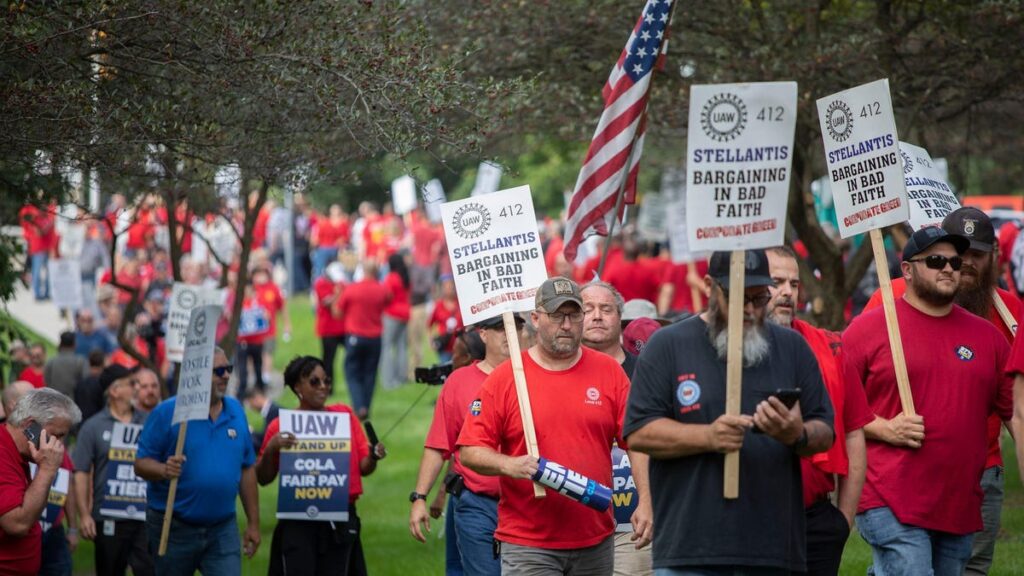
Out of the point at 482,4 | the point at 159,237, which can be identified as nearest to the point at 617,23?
the point at 482,4

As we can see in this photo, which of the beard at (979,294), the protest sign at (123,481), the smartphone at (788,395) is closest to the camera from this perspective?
the smartphone at (788,395)

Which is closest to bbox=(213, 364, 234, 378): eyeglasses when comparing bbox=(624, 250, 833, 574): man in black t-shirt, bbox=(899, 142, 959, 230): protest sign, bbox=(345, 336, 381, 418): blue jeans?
bbox=(899, 142, 959, 230): protest sign

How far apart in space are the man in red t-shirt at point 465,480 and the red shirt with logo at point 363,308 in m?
12.2

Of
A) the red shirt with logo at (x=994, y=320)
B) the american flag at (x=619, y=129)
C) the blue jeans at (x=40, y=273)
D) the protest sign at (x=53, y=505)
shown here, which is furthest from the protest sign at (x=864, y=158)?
the blue jeans at (x=40, y=273)

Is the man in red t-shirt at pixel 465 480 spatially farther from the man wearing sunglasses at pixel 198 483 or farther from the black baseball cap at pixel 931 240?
the black baseball cap at pixel 931 240

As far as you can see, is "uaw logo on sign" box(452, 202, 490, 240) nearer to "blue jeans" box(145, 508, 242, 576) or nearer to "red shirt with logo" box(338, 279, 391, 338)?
"blue jeans" box(145, 508, 242, 576)

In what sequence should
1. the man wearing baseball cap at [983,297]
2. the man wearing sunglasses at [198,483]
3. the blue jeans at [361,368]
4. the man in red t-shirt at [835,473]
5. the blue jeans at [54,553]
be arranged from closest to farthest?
the man in red t-shirt at [835,473] → the man wearing baseball cap at [983,297] → the man wearing sunglasses at [198,483] → the blue jeans at [54,553] → the blue jeans at [361,368]

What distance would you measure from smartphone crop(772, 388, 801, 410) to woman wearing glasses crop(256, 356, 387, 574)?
16.1 ft

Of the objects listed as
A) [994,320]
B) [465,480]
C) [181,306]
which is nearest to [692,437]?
[994,320]

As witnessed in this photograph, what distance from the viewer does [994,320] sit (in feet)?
28.6

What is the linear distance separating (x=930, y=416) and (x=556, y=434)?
1784mm

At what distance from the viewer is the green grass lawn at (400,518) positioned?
39.0ft

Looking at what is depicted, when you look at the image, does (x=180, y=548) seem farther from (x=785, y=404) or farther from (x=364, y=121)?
(x=785, y=404)

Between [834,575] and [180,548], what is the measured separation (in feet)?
16.0
